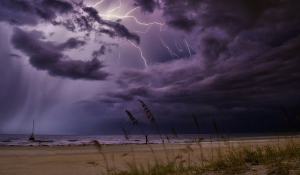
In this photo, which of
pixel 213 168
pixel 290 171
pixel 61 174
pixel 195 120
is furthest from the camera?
pixel 61 174

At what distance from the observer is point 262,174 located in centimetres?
423

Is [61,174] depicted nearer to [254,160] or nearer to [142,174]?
[142,174]

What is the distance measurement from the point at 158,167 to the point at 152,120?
4.80ft

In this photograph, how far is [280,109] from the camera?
18.5ft

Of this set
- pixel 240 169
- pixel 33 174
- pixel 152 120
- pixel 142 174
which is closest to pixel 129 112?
pixel 152 120

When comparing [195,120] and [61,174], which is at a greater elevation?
[195,120]

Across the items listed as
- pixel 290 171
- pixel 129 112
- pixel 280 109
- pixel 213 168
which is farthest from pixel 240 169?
pixel 129 112

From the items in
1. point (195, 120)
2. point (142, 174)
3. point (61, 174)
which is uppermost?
point (195, 120)

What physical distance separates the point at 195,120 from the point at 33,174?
19.8 feet

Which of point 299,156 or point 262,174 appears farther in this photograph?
point 299,156

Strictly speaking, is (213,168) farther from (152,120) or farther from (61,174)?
(61,174)

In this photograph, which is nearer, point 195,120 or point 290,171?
point 290,171

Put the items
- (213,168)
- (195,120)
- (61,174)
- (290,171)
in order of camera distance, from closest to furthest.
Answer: (290,171) < (213,168) < (195,120) < (61,174)

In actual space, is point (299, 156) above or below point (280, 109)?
below
